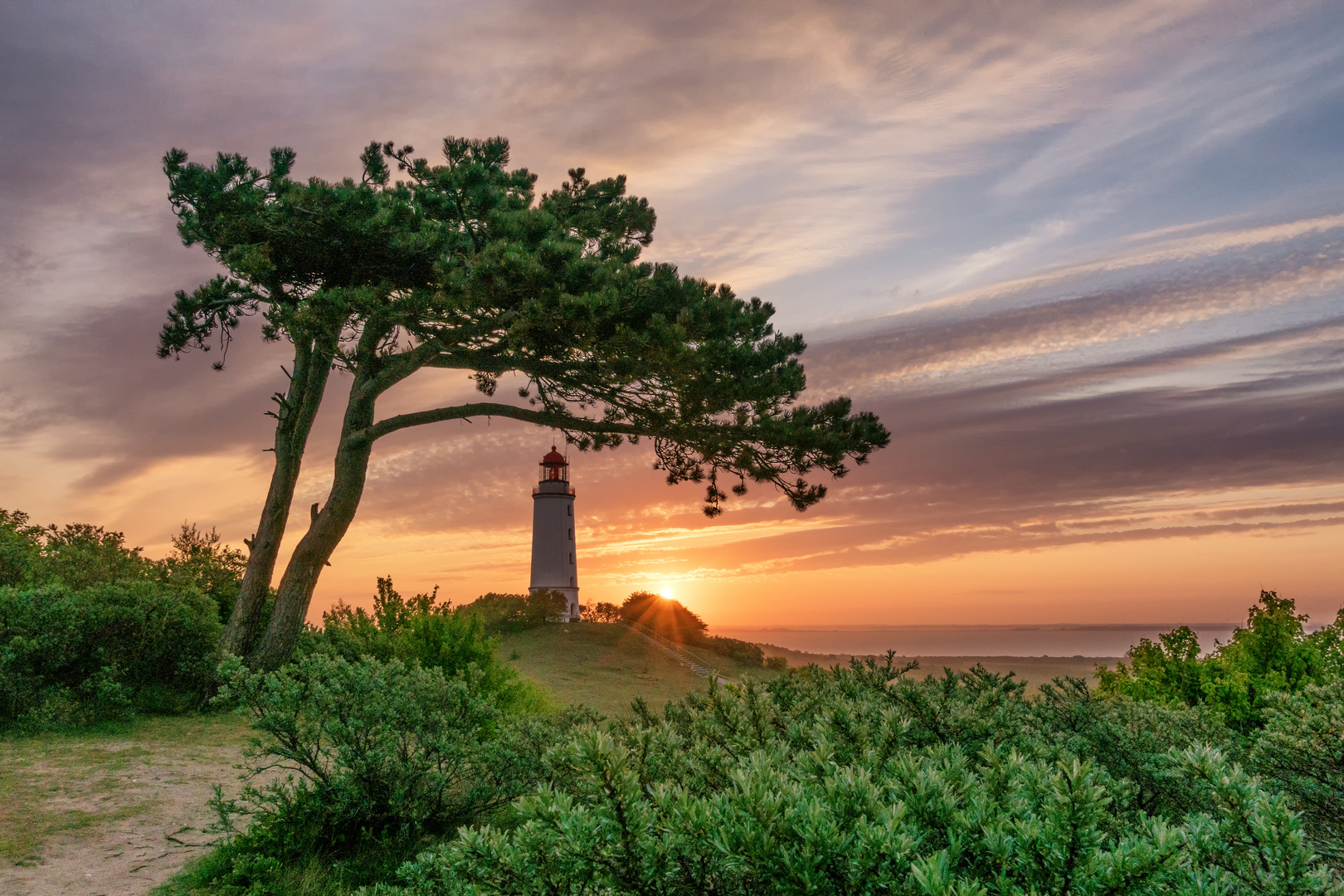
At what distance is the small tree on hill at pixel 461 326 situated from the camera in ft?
38.6

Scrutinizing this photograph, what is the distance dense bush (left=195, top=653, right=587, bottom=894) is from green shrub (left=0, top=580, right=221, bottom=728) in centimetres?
516

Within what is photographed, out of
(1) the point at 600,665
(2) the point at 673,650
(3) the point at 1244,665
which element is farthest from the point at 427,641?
(2) the point at 673,650

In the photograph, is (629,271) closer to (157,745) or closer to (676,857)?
(157,745)

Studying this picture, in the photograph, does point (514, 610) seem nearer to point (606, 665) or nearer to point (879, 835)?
point (606, 665)

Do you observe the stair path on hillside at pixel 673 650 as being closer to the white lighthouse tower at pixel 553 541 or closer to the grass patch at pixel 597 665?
the grass patch at pixel 597 665

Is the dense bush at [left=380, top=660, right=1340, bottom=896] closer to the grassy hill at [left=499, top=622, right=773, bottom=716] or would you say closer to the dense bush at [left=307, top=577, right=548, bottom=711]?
the dense bush at [left=307, top=577, right=548, bottom=711]

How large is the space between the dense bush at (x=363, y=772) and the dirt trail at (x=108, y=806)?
94cm

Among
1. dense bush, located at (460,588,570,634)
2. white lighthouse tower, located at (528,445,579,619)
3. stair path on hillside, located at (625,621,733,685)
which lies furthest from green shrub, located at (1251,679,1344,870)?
white lighthouse tower, located at (528,445,579,619)

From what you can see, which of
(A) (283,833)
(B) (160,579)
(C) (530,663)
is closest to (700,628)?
(C) (530,663)

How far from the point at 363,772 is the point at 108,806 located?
12.0 ft

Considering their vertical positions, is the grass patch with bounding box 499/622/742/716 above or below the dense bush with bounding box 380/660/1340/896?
below

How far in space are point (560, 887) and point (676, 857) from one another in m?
0.38

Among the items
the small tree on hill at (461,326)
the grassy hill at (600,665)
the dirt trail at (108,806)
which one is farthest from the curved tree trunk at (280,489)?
the grassy hill at (600,665)

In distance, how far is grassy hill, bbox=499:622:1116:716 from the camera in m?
16.1
